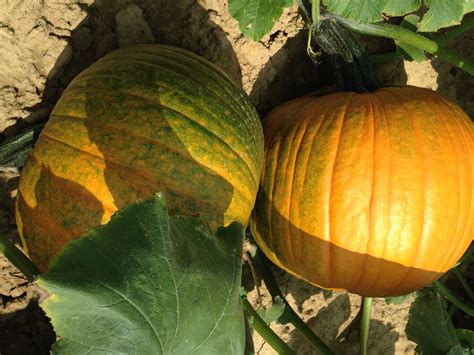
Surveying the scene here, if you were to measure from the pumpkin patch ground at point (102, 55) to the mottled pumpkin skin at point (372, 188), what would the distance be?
13.0 inches

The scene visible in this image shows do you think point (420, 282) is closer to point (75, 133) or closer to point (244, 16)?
point (244, 16)

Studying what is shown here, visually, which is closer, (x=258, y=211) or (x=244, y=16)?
(x=244, y=16)

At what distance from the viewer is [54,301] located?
1175mm

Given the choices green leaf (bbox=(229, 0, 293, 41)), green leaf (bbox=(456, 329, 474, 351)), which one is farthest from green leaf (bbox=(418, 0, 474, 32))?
green leaf (bbox=(456, 329, 474, 351))

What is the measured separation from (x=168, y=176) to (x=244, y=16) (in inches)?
22.2

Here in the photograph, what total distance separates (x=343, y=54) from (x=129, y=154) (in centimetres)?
88

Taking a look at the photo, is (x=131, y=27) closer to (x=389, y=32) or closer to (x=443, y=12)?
(x=389, y=32)

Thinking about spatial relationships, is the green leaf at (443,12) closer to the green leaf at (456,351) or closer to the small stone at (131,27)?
the small stone at (131,27)

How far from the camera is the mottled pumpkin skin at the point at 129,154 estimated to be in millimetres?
1557

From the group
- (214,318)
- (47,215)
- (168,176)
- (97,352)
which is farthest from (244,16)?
(97,352)

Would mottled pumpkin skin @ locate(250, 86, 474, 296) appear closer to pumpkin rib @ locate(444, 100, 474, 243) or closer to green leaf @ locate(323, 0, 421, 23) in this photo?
pumpkin rib @ locate(444, 100, 474, 243)

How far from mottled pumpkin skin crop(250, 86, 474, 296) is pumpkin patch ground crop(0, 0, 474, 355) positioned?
1.08 feet

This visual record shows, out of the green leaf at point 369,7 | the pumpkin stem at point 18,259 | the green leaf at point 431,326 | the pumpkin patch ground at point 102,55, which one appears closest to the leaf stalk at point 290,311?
the pumpkin patch ground at point 102,55

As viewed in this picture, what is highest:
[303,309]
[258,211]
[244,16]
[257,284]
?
[244,16]
